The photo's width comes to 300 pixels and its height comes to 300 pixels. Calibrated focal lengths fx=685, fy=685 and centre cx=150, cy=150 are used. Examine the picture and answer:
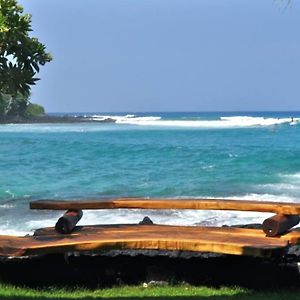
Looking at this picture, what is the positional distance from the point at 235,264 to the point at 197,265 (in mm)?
383

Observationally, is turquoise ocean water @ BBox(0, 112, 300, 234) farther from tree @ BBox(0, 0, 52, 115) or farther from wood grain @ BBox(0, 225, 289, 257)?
tree @ BBox(0, 0, 52, 115)

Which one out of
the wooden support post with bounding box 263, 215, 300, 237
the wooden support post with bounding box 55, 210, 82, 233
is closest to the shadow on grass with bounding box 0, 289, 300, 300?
the wooden support post with bounding box 263, 215, 300, 237

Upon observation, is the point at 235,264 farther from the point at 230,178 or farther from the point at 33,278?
the point at 230,178

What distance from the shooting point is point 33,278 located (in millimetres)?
6918

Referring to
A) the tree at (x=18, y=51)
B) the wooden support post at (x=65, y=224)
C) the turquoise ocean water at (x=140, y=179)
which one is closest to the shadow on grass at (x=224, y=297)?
the wooden support post at (x=65, y=224)

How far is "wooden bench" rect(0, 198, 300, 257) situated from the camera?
578 centimetres

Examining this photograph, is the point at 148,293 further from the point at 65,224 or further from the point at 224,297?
the point at 65,224

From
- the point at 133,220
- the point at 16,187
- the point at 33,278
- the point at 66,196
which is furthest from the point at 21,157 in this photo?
the point at 33,278

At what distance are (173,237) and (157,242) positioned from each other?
0.19 m

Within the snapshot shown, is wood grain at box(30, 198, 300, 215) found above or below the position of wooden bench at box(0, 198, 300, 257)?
above

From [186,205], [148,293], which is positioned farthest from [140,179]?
[148,293]

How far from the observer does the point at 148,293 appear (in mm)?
6336

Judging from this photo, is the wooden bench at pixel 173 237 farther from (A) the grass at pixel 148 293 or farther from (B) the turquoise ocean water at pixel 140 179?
(B) the turquoise ocean water at pixel 140 179

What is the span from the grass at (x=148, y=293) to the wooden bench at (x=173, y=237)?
17.6 inches
